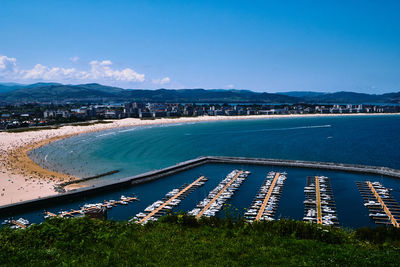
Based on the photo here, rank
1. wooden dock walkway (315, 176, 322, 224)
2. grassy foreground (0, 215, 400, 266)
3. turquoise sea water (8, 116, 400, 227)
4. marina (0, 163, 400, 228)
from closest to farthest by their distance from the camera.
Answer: grassy foreground (0, 215, 400, 266)
wooden dock walkway (315, 176, 322, 224)
marina (0, 163, 400, 228)
turquoise sea water (8, 116, 400, 227)

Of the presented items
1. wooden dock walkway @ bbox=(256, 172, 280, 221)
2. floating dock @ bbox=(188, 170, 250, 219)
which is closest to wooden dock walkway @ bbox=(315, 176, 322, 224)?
wooden dock walkway @ bbox=(256, 172, 280, 221)

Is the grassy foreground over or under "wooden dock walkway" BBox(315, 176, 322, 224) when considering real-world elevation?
over

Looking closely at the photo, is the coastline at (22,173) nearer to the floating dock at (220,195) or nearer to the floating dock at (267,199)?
the floating dock at (220,195)

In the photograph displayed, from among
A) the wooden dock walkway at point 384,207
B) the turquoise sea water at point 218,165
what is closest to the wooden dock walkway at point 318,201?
the turquoise sea water at point 218,165

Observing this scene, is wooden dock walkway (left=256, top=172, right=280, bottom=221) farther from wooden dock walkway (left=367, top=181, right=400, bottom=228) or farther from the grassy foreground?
wooden dock walkway (left=367, top=181, right=400, bottom=228)

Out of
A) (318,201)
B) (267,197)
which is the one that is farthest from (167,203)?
(318,201)

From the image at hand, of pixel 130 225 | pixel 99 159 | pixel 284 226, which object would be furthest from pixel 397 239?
pixel 99 159
